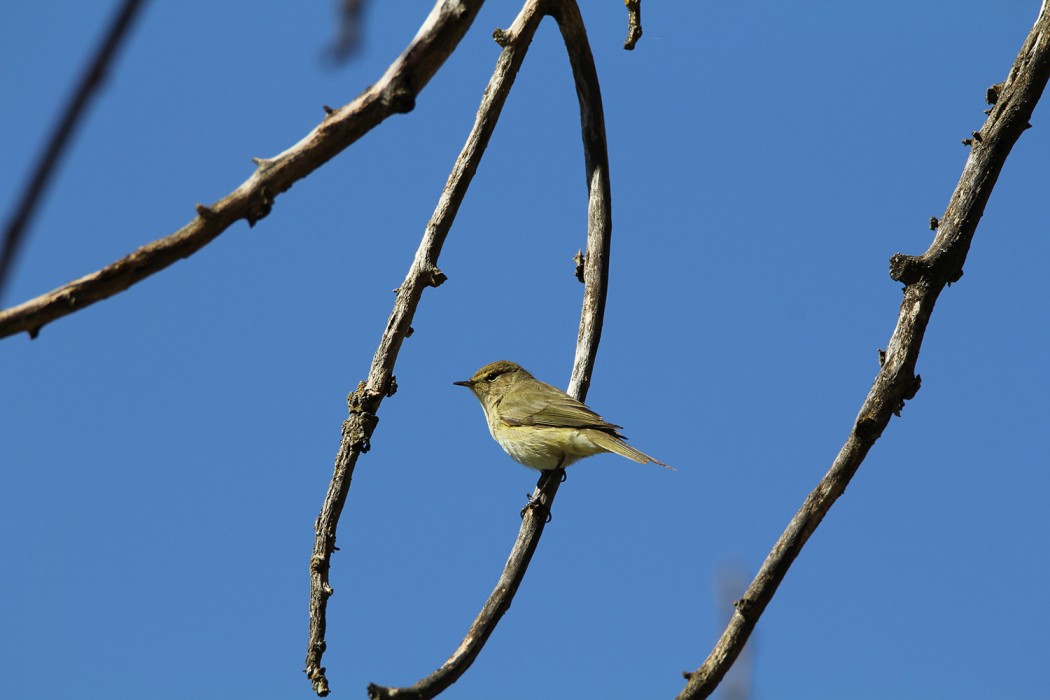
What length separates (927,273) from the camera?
3555mm

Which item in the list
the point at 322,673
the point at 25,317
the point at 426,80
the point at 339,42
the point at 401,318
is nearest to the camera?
the point at 339,42

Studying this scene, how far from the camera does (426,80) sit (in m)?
2.59

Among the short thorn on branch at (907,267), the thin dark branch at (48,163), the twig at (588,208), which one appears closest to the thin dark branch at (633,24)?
the twig at (588,208)

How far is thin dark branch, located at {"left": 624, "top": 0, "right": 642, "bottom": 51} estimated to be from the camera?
4.24 m

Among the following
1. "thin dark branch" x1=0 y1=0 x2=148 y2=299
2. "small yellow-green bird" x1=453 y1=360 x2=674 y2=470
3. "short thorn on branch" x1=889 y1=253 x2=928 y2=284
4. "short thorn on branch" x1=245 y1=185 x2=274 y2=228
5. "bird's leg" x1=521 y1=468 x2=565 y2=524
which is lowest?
"thin dark branch" x1=0 y1=0 x2=148 y2=299

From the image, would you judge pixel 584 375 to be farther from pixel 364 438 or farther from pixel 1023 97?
pixel 1023 97

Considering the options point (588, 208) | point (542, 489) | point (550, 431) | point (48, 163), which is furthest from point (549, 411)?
point (48, 163)

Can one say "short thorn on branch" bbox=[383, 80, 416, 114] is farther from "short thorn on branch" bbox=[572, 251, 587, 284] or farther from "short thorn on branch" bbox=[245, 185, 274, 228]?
"short thorn on branch" bbox=[572, 251, 587, 284]

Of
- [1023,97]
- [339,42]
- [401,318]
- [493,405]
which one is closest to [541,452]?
[493,405]

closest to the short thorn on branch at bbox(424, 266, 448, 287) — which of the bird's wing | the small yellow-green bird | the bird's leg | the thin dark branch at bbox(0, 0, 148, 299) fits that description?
the bird's leg

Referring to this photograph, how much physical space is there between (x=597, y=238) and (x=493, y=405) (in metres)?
2.65

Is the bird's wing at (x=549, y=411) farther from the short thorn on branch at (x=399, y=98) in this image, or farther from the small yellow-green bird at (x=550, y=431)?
the short thorn on branch at (x=399, y=98)

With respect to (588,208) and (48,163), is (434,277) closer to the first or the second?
(588,208)

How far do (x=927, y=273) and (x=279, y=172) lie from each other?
7.65 feet
